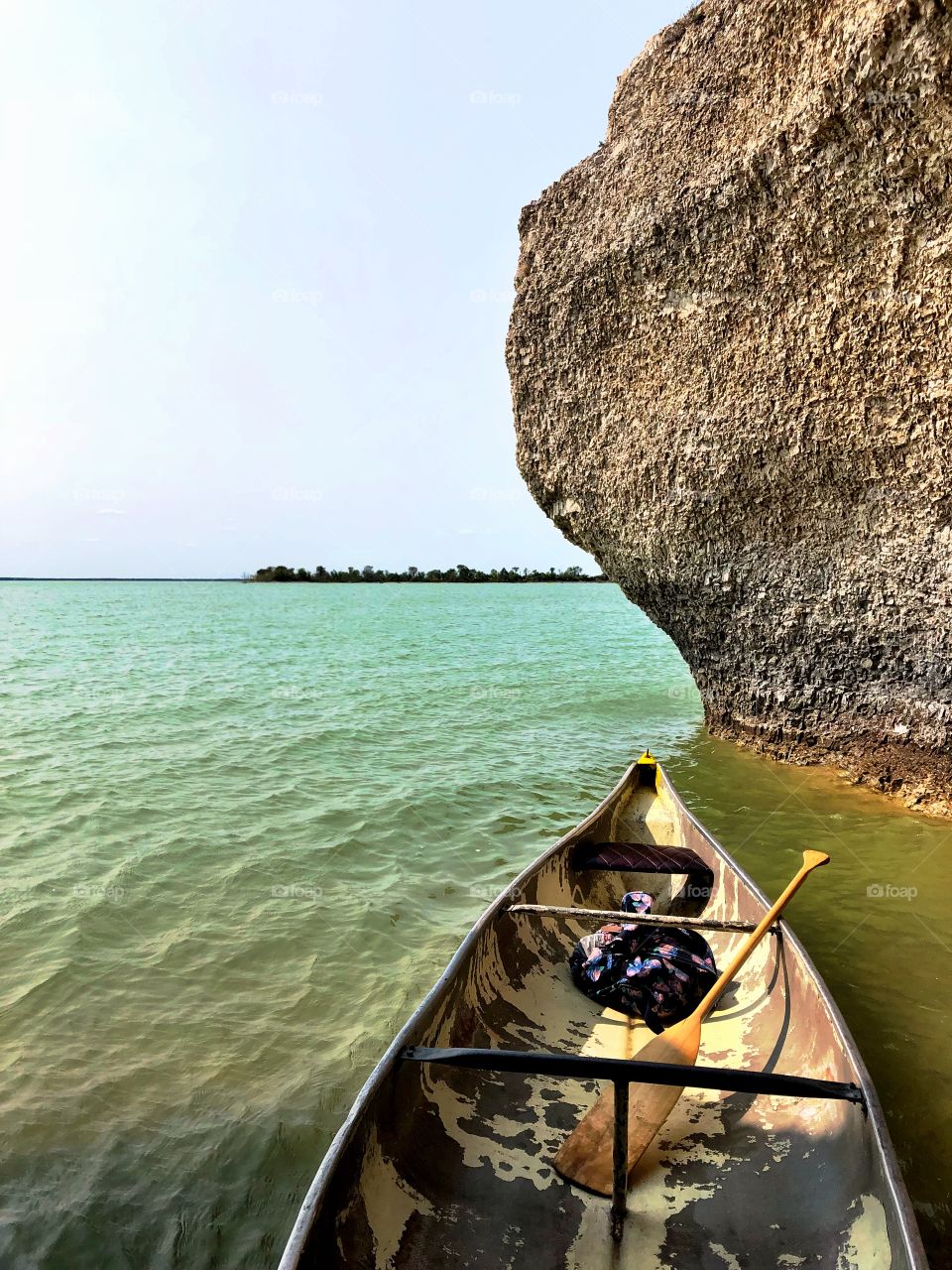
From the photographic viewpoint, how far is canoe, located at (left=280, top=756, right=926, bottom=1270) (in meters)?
3.00

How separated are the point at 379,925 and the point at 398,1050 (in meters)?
4.07

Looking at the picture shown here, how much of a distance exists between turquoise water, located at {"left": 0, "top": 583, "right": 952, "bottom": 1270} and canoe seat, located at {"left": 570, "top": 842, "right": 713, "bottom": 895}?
112cm

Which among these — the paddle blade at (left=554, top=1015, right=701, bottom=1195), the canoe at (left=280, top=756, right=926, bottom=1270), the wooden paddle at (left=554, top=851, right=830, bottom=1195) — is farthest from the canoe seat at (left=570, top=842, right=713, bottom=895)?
the paddle blade at (left=554, top=1015, right=701, bottom=1195)

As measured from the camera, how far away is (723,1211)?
336 cm

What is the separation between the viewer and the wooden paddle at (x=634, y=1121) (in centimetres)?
352

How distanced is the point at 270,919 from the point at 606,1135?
16.0 feet

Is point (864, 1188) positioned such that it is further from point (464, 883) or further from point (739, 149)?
point (739, 149)

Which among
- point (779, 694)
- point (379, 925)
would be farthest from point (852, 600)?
point (379, 925)
